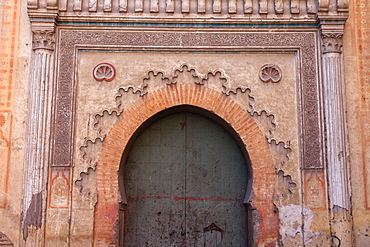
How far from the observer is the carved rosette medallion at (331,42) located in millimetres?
7133

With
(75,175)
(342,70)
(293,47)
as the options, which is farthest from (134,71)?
(342,70)

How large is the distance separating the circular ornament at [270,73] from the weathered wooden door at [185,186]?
107 centimetres

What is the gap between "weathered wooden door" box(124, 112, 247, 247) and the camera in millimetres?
7285

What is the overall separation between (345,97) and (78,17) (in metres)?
4.22

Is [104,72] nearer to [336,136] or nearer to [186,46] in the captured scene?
[186,46]

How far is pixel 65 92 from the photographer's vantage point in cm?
714

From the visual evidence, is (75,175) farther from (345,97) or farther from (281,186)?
(345,97)

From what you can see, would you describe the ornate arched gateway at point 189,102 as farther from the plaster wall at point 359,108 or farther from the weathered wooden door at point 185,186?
the plaster wall at point 359,108

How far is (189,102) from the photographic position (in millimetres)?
7141

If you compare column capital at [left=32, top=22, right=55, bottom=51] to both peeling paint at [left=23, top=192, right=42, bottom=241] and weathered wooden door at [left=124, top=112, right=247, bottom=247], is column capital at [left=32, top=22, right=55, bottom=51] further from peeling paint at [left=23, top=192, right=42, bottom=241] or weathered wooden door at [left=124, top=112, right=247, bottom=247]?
peeling paint at [left=23, top=192, right=42, bottom=241]

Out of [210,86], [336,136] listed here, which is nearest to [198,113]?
[210,86]

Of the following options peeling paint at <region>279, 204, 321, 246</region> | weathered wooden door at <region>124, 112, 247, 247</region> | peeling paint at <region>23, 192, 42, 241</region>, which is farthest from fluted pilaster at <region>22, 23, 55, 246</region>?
peeling paint at <region>279, 204, 321, 246</region>

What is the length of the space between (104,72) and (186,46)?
1316 mm

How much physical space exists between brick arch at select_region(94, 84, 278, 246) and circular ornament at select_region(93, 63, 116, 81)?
58 centimetres
